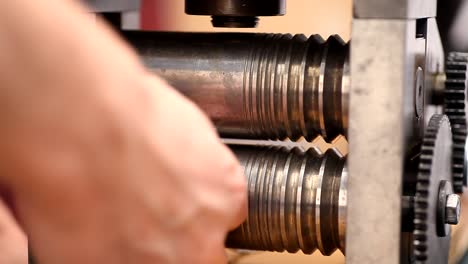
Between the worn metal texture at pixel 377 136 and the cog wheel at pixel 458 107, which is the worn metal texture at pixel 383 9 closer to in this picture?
the worn metal texture at pixel 377 136

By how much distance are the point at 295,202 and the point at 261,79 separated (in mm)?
167

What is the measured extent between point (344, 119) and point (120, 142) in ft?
2.23

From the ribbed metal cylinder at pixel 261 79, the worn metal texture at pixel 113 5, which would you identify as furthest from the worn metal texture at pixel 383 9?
the worn metal texture at pixel 113 5

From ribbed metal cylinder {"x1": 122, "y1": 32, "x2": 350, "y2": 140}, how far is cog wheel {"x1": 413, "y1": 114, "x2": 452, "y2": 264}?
117mm

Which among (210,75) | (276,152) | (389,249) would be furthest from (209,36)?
(389,249)

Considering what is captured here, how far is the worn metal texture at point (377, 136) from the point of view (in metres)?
1.01

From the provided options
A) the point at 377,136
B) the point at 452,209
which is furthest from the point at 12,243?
the point at 452,209

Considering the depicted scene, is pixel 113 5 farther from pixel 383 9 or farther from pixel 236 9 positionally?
pixel 383 9

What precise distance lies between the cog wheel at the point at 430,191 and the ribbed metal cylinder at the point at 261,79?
12 cm

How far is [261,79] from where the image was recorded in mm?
1154

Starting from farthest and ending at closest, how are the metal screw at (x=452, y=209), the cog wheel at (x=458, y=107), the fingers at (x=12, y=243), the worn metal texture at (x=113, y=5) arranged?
the worn metal texture at (x=113, y=5) < the cog wheel at (x=458, y=107) < the metal screw at (x=452, y=209) < the fingers at (x=12, y=243)

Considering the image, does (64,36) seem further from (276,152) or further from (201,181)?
(276,152)

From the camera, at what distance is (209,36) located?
1236 mm

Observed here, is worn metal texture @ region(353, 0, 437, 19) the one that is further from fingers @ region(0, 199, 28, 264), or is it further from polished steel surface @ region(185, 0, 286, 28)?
fingers @ region(0, 199, 28, 264)
